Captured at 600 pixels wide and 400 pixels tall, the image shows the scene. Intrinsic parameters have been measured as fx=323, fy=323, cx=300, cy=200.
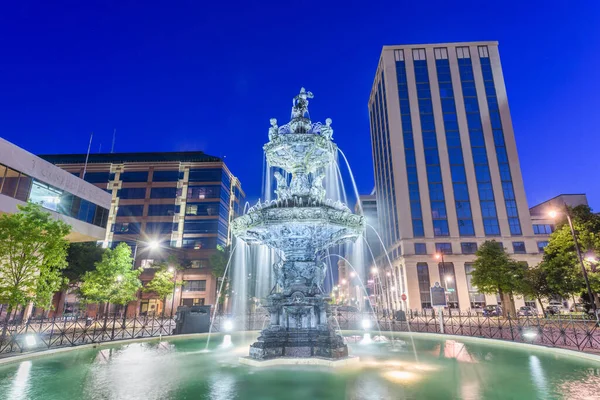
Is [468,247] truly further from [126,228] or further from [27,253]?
[126,228]

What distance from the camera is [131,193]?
2840 inches

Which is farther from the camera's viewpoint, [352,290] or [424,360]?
[352,290]

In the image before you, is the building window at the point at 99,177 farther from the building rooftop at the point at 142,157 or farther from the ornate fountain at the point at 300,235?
the ornate fountain at the point at 300,235

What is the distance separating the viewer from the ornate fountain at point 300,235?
12047mm

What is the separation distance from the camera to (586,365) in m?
10.9

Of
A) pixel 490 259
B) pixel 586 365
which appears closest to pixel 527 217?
pixel 490 259

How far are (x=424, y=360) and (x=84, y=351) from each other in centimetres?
1477

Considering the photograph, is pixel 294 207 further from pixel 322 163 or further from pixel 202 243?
→ pixel 202 243

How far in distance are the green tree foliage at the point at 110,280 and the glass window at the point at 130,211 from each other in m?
Answer: 36.6

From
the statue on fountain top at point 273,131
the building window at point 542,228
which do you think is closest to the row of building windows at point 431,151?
the building window at point 542,228

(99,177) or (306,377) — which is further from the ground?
(99,177)

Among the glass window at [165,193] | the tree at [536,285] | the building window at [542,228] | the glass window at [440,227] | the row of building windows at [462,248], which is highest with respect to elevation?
the glass window at [165,193]

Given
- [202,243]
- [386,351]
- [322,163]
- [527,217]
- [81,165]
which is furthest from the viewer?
[81,165]

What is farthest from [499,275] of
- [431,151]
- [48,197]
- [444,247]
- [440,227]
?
[48,197]
